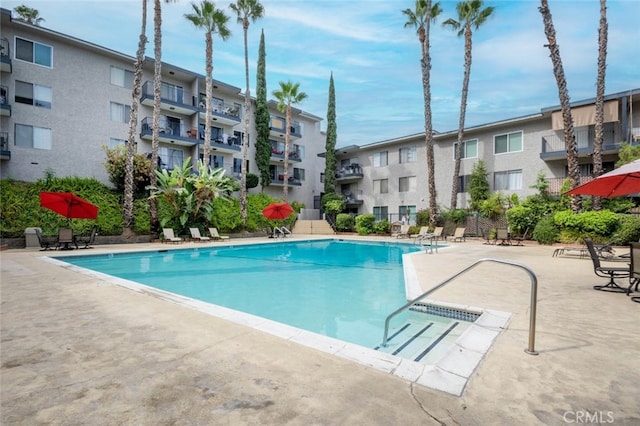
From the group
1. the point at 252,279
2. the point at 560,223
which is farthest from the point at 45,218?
the point at 560,223

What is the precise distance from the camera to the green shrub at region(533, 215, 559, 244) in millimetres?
17391

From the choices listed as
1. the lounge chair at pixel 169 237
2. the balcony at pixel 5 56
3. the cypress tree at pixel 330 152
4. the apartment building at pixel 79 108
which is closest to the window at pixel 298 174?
the cypress tree at pixel 330 152

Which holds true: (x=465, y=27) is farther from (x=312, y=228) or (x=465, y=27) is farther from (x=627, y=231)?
(x=312, y=228)

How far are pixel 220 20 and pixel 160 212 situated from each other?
1402cm

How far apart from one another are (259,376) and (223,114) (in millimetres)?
28802

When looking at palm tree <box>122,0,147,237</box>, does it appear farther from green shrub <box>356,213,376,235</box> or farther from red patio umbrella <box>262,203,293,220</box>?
green shrub <box>356,213,376,235</box>

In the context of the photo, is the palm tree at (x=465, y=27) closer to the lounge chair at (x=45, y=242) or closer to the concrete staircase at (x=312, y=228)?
the concrete staircase at (x=312, y=228)

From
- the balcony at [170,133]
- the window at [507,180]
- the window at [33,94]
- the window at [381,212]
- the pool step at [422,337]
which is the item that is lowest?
the pool step at [422,337]

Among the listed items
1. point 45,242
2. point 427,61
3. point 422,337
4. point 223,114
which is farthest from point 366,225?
point 422,337

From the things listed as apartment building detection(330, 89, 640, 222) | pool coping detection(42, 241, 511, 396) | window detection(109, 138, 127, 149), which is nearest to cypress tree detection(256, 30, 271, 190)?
apartment building detection(330, 89, 640, 222)

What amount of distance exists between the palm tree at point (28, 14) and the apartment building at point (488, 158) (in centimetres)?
2658

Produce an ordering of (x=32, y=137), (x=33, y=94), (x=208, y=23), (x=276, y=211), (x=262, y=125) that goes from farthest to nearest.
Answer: (x=262, y=125), (x=208, y=23), (x=276, y=211), (x=33, y=94), (x=32, y=137)

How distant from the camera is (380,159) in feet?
107

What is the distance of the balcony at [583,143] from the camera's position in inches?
767
